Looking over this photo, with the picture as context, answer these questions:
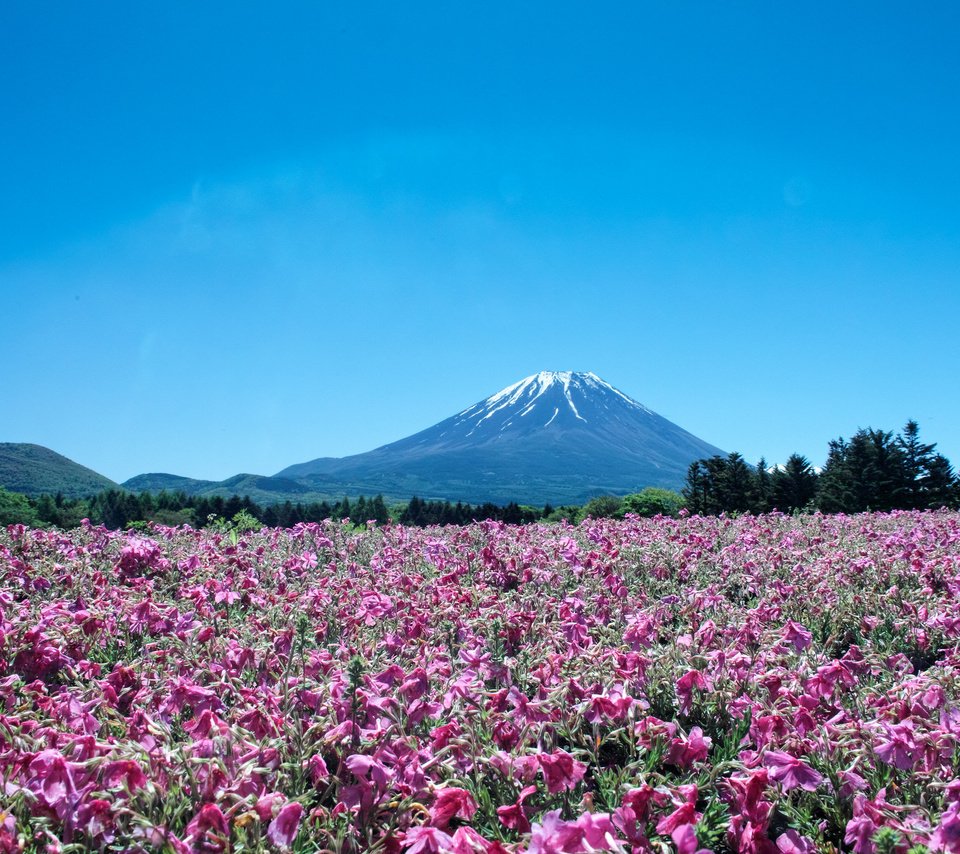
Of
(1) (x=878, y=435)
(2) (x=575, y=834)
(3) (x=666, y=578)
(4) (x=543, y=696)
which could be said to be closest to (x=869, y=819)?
(2) (x=575, y=834)

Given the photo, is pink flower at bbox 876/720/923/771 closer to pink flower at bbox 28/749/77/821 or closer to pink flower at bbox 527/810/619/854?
pink flower at bbox 527/810/619/854

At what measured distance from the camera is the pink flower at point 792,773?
2.01 m

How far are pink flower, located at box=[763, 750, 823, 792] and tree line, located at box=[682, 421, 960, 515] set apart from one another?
36021mm

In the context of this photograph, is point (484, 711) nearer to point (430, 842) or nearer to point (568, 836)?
point (430, 842)

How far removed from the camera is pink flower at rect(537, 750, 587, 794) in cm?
197

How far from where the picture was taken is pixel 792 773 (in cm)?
203

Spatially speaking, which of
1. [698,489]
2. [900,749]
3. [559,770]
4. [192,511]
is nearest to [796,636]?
[900,749]

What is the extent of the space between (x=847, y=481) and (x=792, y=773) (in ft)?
138

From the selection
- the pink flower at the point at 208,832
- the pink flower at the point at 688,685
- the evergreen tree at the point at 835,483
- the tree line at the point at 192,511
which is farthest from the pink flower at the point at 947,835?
the tree line at the point at 192,511

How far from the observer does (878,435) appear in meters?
39.2

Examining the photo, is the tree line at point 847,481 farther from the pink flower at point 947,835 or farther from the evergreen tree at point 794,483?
the pink flower at point 947,835

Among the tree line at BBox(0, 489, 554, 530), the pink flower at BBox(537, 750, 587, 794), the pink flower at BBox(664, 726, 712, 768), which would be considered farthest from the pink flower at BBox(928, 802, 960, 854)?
the tree line at BBox(0, 489, 554, 530)

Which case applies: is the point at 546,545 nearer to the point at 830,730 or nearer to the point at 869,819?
the point at 830,730

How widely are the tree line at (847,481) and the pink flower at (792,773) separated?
3602cm
